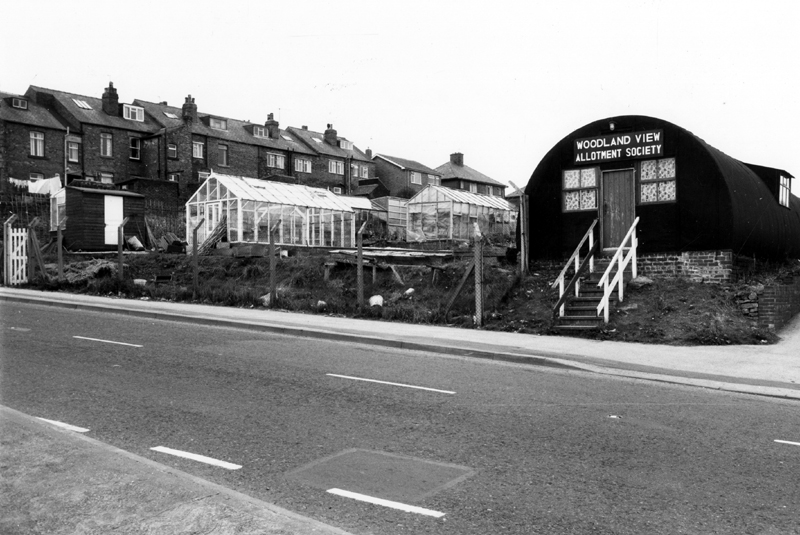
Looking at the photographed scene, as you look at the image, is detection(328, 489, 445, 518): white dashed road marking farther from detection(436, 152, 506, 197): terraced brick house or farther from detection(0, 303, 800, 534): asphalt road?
detection(436, 152, 506, 197): terraced brick house

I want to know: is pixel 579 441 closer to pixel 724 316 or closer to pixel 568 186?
pixel 724 316

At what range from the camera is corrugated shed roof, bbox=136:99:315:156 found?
60500mm

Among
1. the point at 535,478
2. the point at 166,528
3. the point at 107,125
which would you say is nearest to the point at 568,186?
the point at 535,478

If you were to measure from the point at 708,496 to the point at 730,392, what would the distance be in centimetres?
532

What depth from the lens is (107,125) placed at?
54.5 meters

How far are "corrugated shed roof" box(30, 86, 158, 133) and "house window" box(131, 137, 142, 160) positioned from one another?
873 mm

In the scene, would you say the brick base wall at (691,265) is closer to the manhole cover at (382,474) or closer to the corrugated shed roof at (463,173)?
the manhole cover at (382,474)

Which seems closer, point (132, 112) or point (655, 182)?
point (655, 182)

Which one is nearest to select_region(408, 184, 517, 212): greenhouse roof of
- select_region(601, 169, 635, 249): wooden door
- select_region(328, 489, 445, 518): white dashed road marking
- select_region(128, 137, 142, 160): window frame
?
select_region(601, 169, 635, 249): wooden door

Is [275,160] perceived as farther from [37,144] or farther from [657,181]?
[657,181]

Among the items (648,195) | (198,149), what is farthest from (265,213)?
(198,149)

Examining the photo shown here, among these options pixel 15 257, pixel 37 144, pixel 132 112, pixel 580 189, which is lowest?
pixel 15 257

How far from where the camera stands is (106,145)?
5494 cm

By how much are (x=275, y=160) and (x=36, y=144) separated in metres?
20.9
